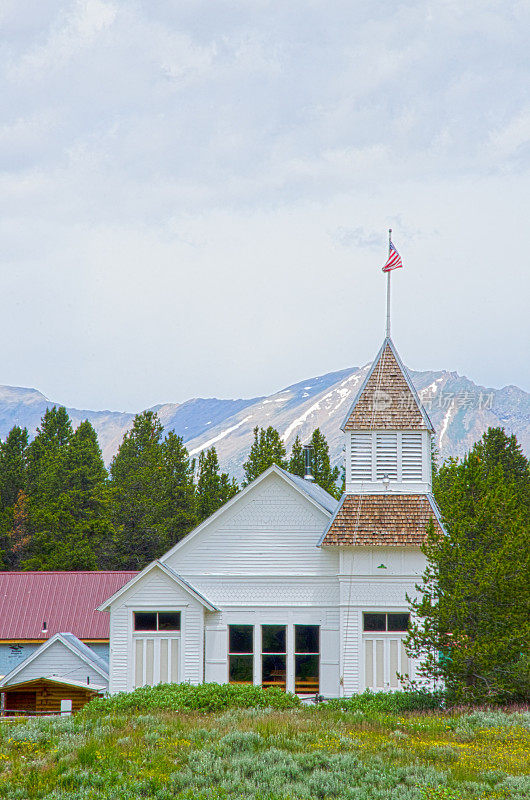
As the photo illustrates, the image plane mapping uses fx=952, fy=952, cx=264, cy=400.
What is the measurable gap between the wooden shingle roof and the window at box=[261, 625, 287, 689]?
3336mm

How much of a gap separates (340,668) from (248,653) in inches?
115

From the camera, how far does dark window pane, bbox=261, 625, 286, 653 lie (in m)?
29.2

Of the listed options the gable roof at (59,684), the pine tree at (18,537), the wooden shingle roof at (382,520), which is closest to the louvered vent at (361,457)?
the wooden shingle roof at (382,520)

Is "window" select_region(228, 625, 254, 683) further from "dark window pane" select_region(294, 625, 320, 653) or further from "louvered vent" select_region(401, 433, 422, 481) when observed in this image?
"louvered vent" select_region(401, 433, 422, 481)

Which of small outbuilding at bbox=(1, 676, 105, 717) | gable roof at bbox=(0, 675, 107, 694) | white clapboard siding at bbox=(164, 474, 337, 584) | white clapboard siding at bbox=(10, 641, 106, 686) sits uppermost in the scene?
white clapboard siding at bbox=(164, 474, 337, 584)

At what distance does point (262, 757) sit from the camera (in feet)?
51.8

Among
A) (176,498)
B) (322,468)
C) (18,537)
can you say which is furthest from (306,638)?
(18,537)

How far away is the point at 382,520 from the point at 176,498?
107 ft

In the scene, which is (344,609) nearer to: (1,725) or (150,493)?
(1,725)

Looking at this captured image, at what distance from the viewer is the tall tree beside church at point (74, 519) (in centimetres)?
5744

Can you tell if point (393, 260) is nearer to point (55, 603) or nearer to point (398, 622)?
point (398, 622)

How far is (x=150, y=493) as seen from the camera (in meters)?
60.5

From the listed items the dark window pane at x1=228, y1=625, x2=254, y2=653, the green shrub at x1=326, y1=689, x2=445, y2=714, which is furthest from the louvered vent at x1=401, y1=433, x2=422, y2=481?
the green shrub at x1=326, y1=689, x2=445, y2=714

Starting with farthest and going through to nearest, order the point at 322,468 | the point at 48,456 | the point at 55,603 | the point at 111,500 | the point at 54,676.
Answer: the point at 48,456 < the point at 111,500 < the point at 322,468 < the point at 55,603 < the point at 54,676
